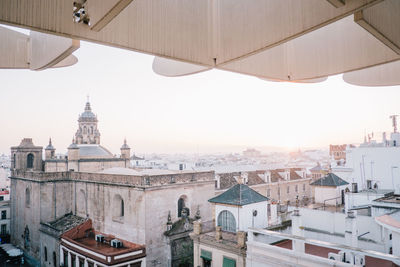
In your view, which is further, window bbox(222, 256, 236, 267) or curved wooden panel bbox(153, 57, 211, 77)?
window bbox(222, 256, 236, 267)

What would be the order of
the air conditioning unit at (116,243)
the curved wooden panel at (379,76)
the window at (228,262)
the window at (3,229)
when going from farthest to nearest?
the window at (3,229) → the air conditioning unit at (116,243) → the window at (228,262) → the curved wooden panel at (379,76)

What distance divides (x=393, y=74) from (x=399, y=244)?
198 inches

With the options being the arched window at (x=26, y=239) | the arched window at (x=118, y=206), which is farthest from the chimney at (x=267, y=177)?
the arched window at (x=26, y=239)

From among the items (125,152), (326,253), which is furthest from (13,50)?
(125,152)

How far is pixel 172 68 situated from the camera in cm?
617

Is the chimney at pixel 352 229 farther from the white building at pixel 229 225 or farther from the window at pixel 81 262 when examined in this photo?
the window at pixel 81 262

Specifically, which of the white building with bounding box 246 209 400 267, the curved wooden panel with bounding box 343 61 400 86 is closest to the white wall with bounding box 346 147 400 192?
A: the white building with bounding box 246 209 400 267

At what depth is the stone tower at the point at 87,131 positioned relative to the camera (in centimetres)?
3903

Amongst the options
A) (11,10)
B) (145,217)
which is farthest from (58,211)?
(11,10)

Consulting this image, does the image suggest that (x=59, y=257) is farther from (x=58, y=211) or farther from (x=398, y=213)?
(x=398, y=213)

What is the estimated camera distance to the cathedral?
1861 centimetres

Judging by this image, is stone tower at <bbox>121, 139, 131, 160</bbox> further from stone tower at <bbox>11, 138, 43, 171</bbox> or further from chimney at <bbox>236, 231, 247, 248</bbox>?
chimney at <bbox>236, 231, 247, 248</bbox>

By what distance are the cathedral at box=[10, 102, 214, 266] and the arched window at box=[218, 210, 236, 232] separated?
5237 millimetres

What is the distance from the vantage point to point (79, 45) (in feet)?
13.1
